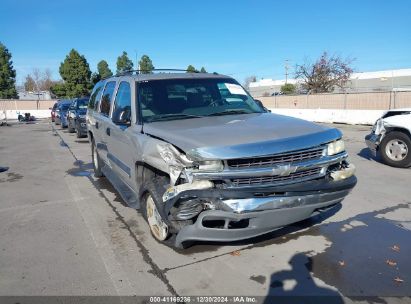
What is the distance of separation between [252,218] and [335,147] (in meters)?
1.38

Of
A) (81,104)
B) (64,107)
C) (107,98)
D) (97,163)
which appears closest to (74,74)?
(64,107)

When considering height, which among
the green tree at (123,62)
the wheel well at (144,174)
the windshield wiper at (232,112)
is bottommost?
the wheel well at (144,174)

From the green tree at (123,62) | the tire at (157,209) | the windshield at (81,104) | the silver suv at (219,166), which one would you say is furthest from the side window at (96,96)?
the green tree at (123,62)

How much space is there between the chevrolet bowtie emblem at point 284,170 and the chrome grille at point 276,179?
0.20ft

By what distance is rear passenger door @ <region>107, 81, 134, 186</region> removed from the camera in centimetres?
486

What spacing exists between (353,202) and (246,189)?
122 inches

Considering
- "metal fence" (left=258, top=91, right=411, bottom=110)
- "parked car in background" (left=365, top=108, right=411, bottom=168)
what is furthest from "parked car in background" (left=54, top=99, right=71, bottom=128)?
"parked car in background" (left=365, top=108, right=411, bottom=168)

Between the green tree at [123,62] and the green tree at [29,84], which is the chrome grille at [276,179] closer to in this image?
the green tree at [123,62]

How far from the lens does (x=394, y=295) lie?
3.26 m

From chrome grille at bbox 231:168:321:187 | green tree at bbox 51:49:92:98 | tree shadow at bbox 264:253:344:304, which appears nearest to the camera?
tree shadow at bbox 264:253:344:304

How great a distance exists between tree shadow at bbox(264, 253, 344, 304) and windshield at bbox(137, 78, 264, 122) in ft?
7.13

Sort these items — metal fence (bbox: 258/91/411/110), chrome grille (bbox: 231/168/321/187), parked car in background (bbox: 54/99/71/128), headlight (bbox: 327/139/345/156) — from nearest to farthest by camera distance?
chrome grille (bbox: 231/168/321/187) < headlight (bbox: 327/139/345/156) < metal fence (bbox: 258/91/411/110) < parked car in background (bbox: 54/99/71/128)

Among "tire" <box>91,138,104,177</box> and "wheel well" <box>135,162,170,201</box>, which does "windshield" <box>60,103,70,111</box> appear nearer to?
"tire" <box>91,138,104,177</box>

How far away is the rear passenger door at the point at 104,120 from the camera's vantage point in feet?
20.4
